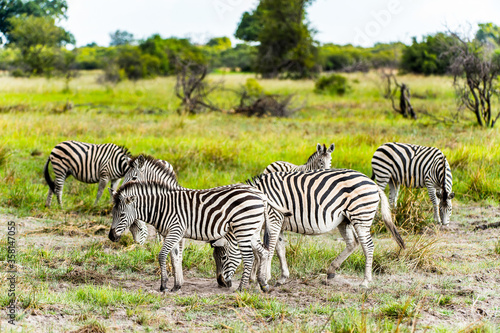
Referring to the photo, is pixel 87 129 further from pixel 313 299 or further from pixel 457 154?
pixel 313 299

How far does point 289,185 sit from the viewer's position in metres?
6.34

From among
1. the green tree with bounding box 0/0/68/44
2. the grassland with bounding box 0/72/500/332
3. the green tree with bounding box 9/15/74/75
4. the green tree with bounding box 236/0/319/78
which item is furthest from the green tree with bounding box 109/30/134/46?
the grassland with bounding box 0/72/500/332

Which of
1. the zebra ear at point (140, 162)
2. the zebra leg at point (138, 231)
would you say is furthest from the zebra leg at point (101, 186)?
the zebra leg at point (138, 231)

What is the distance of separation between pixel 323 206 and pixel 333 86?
2451 centimetres

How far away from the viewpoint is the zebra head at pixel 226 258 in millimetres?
6023

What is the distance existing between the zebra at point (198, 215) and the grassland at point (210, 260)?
1.82 ft

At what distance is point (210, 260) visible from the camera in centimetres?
705

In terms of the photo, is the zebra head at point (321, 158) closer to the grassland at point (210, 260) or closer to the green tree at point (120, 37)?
the grassland at point (210, 260)

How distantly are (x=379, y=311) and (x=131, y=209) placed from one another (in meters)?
3.03

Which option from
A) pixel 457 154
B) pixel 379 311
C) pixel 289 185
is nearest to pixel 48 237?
pixel 289 185

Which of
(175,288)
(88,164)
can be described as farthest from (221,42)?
(175,288)

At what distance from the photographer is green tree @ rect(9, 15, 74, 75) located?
39.6 metres

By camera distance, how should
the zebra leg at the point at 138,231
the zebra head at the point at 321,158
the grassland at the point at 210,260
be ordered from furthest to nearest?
the zebra head at the point at 321,158
the zebra leg at the point at 138,231
the grassland at the point at 210,260

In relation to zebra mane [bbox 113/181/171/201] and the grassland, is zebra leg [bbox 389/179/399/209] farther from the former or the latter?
zebra mane [bbox 113/181/171/201]
